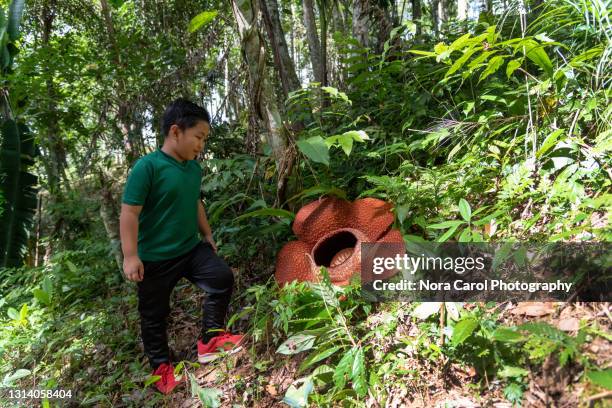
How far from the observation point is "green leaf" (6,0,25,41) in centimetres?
495

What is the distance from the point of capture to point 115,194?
755 cm

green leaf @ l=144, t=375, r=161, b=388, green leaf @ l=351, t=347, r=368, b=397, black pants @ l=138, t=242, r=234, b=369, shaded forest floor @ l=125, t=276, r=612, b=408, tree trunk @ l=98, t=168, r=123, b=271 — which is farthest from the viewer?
tree trunk @ l=98, t=168, r=123, b=271

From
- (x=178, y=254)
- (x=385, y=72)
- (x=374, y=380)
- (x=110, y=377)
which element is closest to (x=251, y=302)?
(x=178, y=254)

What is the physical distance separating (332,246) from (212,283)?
0.91 m

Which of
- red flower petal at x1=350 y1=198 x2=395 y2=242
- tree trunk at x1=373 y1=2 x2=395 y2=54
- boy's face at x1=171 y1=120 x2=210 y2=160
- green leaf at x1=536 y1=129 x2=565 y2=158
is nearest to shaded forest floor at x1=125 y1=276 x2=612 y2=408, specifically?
red flower petal at x1=350 y1=198 x2=395 y2=242

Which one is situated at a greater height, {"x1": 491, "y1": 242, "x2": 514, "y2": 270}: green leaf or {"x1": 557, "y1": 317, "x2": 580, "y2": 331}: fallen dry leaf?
{"x1": 491, "y1": 242, "x2": 514, "y2": 270}: green leaf

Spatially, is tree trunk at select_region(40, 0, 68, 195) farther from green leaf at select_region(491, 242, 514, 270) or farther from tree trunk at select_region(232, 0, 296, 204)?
green leaf at select_region(491, 242, 514, 270)

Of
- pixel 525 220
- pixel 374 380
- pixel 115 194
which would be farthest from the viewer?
pixel 115 194

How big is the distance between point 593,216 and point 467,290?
0.70 m

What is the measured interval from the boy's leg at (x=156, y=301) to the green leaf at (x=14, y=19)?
14.3ft

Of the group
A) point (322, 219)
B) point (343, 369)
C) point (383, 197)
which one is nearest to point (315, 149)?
point (322, 219)

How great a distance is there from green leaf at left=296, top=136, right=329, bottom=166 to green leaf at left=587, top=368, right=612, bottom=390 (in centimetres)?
156

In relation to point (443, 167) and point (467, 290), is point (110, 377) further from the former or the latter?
point (443, 167)

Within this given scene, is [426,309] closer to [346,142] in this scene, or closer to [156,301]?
[346,142]
